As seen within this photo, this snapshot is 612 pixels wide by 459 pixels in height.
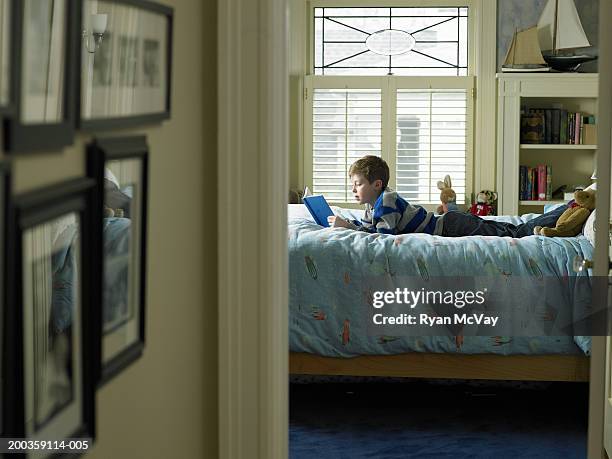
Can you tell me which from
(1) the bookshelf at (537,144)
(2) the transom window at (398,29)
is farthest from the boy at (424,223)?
(2) the transom window at (398,29)

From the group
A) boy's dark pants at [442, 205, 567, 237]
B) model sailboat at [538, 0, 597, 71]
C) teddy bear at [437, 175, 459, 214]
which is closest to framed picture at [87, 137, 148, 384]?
boy's dark pants at [442, 205, 567, 237]

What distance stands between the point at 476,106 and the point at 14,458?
6080 millimetres

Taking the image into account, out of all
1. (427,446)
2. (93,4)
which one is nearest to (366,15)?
(427,446)

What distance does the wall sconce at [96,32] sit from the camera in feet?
3.86

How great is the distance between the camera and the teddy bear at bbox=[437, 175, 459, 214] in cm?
587

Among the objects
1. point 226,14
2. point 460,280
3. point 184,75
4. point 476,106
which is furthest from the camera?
point 476,106

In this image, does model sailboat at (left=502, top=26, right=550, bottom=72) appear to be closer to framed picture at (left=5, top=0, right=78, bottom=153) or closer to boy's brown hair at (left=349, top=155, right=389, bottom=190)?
boy's brown hair at (left=349, top=155, right=389, bottom=190)

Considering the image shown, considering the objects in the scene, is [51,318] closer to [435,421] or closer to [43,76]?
[43,76]

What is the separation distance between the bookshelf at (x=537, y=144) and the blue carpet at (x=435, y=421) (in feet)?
8.75

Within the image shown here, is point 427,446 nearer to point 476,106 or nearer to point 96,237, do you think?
point 96,237

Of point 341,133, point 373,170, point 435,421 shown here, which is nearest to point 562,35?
point 341,133

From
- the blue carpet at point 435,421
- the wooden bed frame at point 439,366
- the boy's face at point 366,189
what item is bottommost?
the blue carpet at point 435,421

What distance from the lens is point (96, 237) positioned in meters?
1.12

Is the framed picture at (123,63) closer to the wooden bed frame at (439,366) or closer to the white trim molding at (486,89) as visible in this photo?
the wooden bed frame at (439,366)
